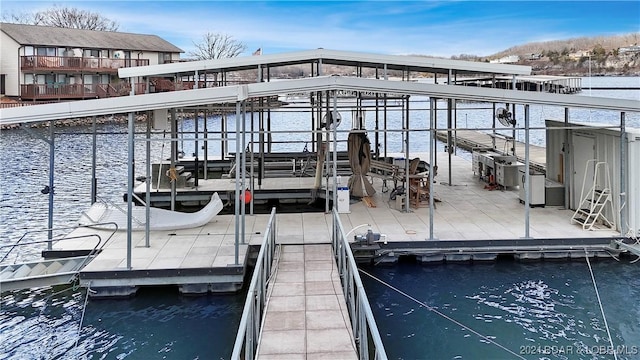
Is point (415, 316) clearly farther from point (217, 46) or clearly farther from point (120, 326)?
point (217, 46)

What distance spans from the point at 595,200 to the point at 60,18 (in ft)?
235

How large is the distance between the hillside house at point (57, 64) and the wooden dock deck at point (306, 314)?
3233 cm

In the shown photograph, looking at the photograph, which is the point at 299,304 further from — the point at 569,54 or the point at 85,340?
the point at 569,54

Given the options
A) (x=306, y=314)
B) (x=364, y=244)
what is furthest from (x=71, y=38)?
(x=306, y=314)

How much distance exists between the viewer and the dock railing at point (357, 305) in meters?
4.36

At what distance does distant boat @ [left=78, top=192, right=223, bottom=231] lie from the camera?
397 inches

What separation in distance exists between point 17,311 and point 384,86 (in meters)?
6.39

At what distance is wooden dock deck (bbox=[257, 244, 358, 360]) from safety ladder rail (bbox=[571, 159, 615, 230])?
496cm

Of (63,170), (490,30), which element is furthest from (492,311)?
(490,30)

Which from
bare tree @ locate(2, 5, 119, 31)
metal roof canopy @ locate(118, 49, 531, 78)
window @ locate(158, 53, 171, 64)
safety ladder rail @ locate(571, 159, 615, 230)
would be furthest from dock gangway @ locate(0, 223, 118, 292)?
bare tree @ locate(2, 5, 119, 31)

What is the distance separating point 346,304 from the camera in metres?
6.34

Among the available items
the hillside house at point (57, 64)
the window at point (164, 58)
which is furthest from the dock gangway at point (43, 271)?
the window at point (164, 58)

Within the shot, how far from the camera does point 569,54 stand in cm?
4731

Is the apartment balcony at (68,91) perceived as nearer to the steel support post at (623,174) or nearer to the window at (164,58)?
the window at (164,58)
